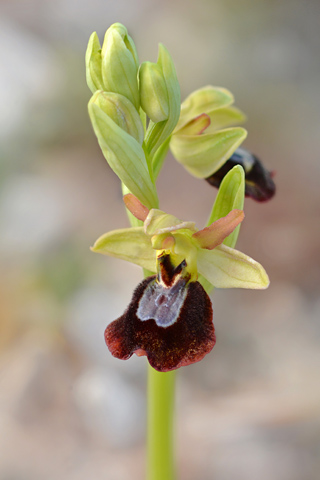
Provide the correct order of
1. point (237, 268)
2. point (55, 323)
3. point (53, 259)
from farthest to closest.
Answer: point (53, 259) → point (55, 323) → point (237, 268)

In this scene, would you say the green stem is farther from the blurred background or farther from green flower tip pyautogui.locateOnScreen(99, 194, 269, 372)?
the blurred background

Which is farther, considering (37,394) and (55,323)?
(55,323)

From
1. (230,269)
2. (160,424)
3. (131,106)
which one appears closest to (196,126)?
(131,106)

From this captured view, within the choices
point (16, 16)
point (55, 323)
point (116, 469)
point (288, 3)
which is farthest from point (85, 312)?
point (288, 3)

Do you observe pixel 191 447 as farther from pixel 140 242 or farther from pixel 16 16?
pixel 16 16

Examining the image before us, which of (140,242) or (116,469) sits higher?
(140,242)

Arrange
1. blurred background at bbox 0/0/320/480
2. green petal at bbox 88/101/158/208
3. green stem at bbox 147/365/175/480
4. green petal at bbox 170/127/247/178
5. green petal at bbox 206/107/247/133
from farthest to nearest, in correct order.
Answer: blurred background at bbox 0/0/320/480 → green petal at bbox 206/107/247/133 → green stem at bbox 147/365/175/480 → green petal at bbox 170/127/247/178 → green petal at bbox 88/101/158/208

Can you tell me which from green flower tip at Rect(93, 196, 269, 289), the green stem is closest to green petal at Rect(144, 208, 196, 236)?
green flower tip at Rect(93, 196, 269, 289)

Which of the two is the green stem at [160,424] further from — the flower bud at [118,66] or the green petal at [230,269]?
the flower bud at [118,66]
